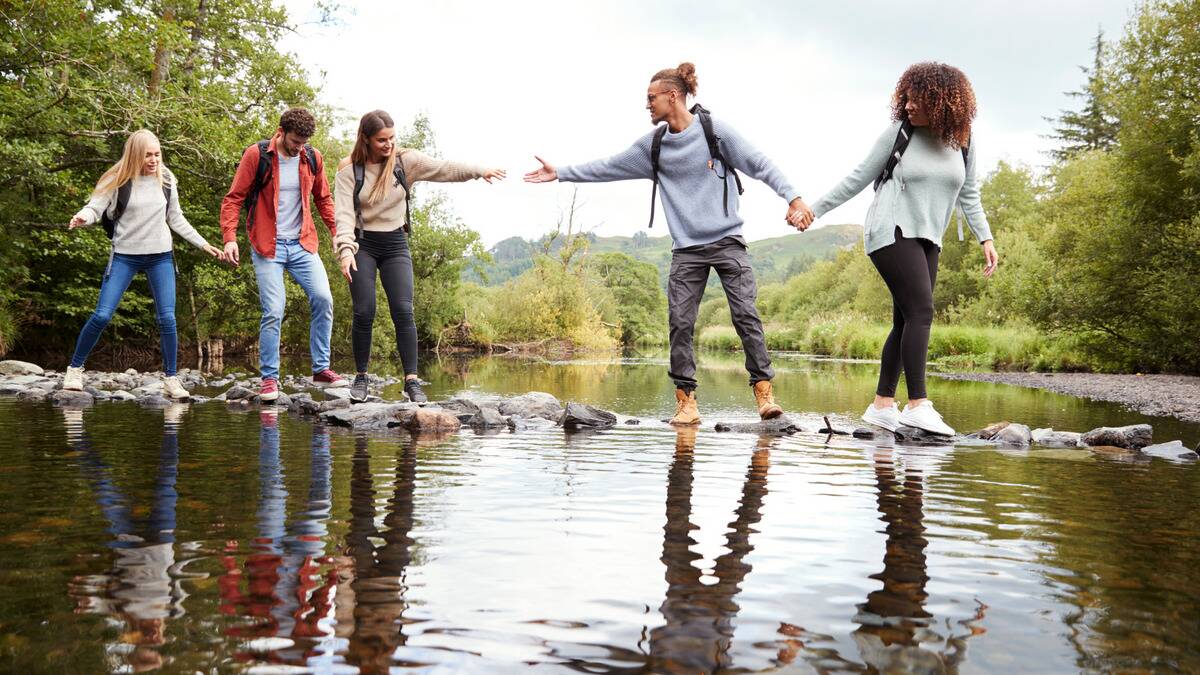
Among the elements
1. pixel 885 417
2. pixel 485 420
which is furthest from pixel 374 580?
pixel 885 417

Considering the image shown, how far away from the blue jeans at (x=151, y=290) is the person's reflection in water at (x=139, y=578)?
535cm

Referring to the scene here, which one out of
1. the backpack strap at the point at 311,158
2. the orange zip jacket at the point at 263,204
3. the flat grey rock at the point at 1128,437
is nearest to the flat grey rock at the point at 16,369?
the orange zip jacket at the point at 263,204

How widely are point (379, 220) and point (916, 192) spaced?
14.8 feet

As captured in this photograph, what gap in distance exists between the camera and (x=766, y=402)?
6.59 meters

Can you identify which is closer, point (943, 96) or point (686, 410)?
point (943, 96)

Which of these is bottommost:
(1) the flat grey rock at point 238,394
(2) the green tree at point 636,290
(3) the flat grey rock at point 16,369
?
(1) the flat grey rock at point 238,394

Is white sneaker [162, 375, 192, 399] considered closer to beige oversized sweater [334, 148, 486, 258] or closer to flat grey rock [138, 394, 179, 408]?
flat grey rock [138, 394, 179, 408]

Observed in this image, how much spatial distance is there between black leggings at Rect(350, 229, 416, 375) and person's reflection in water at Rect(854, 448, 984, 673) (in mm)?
5576

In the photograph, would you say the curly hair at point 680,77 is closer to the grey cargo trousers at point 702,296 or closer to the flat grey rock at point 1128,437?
the grey cargo trousers at point 702,296

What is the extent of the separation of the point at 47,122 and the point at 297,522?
15.6 meters

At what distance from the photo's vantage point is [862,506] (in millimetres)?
3305

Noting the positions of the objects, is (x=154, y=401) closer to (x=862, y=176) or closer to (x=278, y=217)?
(x=278, y=217)

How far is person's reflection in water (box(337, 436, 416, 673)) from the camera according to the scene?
1646 millimetres

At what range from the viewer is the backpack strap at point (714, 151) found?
661 centimetres
